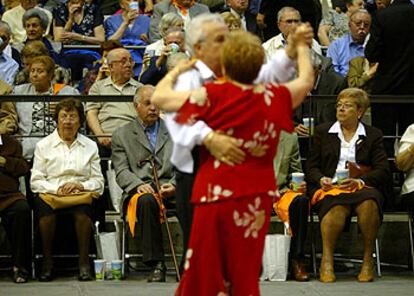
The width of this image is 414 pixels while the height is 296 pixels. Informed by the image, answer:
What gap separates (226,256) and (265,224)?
0.29 metres

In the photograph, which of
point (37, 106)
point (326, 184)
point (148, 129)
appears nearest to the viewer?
point (326, 184)

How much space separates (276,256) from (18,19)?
5.91 meters

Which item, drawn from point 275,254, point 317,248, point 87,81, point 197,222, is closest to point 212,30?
point 197,222

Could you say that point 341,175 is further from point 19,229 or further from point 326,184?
point 19,229

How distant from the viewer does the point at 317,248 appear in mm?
11797

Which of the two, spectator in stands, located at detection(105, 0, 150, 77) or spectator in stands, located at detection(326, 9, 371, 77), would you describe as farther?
spectator in stands, located at detection(105, 0, 150, 77)

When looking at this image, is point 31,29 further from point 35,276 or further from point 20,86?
point 35,276

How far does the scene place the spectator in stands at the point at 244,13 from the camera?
15047mm

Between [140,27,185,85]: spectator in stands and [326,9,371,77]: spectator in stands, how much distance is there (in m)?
2.03

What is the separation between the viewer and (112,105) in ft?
39.7

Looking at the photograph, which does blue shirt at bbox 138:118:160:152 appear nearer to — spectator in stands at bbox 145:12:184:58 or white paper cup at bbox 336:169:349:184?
white paper cup at bbox 336:169:349:184

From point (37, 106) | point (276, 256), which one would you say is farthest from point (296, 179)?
point (37, 106)

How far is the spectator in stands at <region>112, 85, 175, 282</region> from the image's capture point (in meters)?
10.8

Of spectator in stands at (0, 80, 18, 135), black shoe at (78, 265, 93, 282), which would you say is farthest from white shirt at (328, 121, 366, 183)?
spectator in stands at (0, 80, 18, 135)
